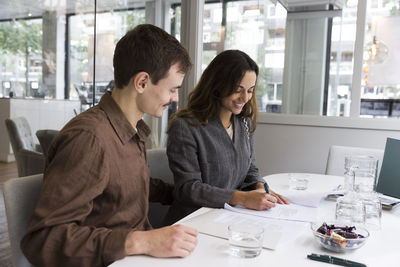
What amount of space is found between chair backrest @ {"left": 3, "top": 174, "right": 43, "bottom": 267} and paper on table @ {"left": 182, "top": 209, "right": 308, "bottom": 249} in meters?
0.45

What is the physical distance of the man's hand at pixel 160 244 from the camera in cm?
91

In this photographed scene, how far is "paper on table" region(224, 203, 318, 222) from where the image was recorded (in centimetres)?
130

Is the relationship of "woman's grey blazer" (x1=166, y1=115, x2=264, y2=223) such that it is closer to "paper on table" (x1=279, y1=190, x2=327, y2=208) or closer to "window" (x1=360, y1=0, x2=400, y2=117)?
"paper on table" (x1=279, y1=190, x2=327, y2=208)

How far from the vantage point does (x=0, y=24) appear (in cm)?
288

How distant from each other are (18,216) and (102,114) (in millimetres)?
357

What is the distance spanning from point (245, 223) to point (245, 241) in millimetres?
246

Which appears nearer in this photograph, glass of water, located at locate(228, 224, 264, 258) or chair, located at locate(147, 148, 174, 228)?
glass of water, located at locate(228, 224, 264, 258)

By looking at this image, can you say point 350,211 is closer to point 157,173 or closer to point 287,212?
point 287,212

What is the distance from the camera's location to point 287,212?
1.37 m

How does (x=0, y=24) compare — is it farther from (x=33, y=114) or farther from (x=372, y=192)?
(x=372, y=192)

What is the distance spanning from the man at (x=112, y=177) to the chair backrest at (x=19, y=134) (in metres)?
2.01

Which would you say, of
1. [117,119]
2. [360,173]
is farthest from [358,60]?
[117,119]

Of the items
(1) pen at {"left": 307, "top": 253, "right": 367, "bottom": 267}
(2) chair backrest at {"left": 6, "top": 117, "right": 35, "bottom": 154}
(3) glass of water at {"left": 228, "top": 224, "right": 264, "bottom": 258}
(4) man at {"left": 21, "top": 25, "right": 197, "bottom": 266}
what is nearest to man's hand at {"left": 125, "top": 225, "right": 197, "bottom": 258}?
(4) man at {"left": 21, "top": 25, "right": 197, "bottom": 266}

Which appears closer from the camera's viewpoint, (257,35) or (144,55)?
(144,55)
